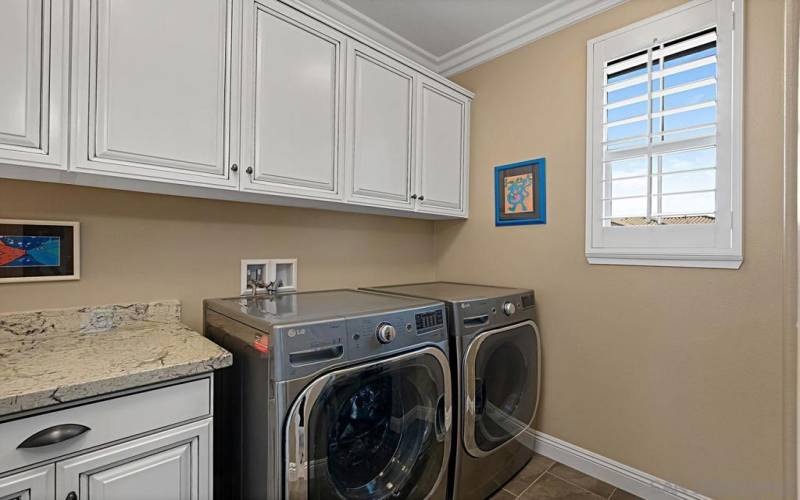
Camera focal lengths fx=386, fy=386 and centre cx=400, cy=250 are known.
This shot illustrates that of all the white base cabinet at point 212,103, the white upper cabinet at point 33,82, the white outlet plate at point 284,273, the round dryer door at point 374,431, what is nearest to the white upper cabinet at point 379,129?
the white base cabinet at point 212,103

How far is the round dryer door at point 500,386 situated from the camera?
1.72 meters

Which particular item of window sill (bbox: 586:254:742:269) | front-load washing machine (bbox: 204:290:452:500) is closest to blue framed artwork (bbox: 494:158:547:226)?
window sill (bbox: 586:254:742:269)

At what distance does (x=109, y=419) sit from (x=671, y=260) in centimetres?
218

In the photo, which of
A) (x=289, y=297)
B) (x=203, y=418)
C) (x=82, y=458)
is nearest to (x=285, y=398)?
(x=203, y=418)

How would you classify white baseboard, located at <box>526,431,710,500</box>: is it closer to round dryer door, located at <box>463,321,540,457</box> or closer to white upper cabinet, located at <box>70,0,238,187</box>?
round dryer door, located at <box>463,321,540,457</box>

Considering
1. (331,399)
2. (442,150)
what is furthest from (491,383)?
(442,150)

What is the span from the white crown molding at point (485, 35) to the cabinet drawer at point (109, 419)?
194 centimetres

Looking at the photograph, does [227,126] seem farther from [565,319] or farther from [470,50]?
[565,319]

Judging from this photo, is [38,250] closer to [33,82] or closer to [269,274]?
[33,82]

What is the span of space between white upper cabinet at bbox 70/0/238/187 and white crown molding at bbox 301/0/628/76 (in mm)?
861

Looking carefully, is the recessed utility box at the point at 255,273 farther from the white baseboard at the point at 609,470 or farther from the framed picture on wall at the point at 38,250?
the white baseboard at the point at 609,470

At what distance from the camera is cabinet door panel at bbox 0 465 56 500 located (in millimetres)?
889

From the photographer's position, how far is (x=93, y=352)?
122 centimetres

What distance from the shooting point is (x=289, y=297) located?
188 centimetres
